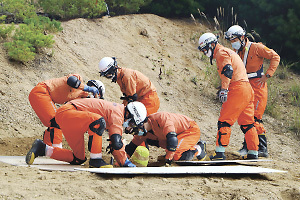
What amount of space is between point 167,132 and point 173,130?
0.34ft

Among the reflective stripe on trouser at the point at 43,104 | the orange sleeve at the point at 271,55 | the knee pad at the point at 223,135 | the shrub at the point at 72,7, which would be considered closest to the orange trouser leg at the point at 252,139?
the knee pad at the point at 223,135

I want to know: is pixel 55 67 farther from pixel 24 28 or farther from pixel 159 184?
pixel 159 184

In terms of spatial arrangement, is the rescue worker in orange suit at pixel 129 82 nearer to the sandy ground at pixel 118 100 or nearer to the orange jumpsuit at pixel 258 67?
the sandy ground at pixel 118 100

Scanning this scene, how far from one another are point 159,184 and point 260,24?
954 cm

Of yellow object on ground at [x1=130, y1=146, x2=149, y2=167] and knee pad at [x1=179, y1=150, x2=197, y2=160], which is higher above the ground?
yellow object on ground at [x1=130, y1=146, x2=149, y2=167]

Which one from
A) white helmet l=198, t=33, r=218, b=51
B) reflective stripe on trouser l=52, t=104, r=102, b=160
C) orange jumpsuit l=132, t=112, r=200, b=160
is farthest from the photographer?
white helmet l=198, t=33, r=218, b=51

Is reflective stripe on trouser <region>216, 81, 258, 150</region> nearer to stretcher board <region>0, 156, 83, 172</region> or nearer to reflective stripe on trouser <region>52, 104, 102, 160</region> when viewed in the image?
reflective stripe on trouser <region>52, 104, 102, 160</region>

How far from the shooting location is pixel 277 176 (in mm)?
6324

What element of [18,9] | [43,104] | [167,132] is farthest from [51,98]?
[18,9]

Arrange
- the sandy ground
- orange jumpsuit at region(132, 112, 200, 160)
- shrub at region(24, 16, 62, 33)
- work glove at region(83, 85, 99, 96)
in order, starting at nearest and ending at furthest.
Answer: the sandy ground < orange jumpsuit at region(132, 112, 200, 160) < work glove at region(83, 85, 99, 96) < shrub at region(24, 16, 62, 33)

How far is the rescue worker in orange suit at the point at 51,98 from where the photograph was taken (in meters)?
7.08

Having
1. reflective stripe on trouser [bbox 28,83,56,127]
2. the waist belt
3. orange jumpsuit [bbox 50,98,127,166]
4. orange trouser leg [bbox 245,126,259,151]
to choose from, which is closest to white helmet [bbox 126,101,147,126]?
orange jumpsuit [bbox 50,98,127,166]

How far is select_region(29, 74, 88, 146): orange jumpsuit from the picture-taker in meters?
7.08

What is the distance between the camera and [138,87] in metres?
7.75
